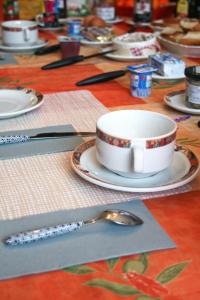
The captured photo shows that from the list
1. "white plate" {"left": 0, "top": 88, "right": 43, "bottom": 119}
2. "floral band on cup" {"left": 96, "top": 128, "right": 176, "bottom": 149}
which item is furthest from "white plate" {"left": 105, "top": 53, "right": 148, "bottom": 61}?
"floral band on cup" {"left": 96, "top": 128, "right": 176, "bottom": 149}

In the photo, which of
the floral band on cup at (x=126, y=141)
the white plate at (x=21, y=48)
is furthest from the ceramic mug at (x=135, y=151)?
the white plate at (x=21, y=48)

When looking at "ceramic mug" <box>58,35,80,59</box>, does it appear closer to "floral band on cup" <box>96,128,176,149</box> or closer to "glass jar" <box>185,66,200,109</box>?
"glass jar" <box>185,66,200,109</box>

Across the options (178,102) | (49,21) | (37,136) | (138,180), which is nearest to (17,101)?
(37,136)

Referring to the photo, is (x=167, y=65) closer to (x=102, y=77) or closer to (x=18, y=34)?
(x=102, y=77)

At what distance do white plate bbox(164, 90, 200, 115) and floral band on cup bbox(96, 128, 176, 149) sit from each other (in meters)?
0.32

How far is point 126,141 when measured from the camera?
0.70 m

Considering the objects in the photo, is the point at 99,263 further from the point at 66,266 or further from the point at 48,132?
the point at 48,132

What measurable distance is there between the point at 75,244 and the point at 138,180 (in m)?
0.17

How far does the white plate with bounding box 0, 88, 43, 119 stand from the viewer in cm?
102

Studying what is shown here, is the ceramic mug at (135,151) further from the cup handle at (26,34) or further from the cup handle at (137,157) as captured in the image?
the cup handle at (26,34)

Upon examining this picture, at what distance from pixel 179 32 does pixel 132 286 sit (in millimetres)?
1288

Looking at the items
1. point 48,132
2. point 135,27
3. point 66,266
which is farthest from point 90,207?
point 135,27

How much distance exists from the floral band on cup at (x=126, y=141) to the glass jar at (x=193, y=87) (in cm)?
33

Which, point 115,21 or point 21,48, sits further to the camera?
point 115,21
